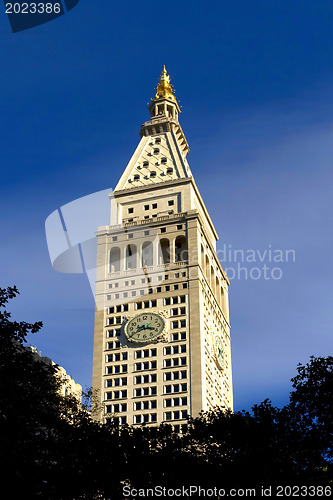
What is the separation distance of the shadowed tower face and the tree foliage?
39.7 m

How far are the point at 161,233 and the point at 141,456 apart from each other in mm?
60497

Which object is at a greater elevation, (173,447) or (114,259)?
(114,259)

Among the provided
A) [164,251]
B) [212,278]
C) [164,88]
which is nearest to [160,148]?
[164,88]

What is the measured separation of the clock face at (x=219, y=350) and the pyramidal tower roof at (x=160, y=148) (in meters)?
27.1

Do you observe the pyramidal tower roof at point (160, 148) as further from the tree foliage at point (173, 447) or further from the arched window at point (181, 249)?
the tree foliage at point (173, 447)

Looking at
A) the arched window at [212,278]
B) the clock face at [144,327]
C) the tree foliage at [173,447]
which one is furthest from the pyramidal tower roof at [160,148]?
the tree foliage at [173,447]

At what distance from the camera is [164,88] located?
136 metres

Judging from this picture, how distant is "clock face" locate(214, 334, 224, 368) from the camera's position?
105m

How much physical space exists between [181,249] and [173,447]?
57.5 meters

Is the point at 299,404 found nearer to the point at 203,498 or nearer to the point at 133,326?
the point at 203,498

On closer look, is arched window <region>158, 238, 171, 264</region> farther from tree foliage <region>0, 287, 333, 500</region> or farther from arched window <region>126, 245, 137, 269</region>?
tree foliage <region>0, 287, 333, 500</region>

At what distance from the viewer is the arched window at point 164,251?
106m

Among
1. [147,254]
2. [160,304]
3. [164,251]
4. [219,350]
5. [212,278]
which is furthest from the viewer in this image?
[212,278]

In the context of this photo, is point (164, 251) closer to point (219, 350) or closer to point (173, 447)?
point (219, 350)
